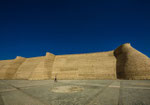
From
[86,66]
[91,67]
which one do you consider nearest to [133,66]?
[91,67]

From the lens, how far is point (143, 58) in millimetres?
15680

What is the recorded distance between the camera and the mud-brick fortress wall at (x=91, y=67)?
51.2 ft

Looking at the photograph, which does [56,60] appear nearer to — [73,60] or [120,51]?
[73,60]

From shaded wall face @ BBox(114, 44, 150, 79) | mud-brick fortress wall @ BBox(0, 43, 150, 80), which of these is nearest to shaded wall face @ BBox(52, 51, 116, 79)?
mud-brick fortress wall @ BBox(0, 43, 150, 80)

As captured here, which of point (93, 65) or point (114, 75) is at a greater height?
point (93, 65)

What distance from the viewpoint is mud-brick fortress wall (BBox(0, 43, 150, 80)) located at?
15.6 metres

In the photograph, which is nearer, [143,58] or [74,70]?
[143,58]

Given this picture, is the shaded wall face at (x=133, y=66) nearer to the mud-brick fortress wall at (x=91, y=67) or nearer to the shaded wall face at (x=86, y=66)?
the mud-brick fortress wall at (x=91, y=67)

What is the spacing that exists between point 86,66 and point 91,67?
1.40m

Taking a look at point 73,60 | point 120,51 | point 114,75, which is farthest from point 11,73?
point 120,51

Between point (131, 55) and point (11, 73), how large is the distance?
1426 inches

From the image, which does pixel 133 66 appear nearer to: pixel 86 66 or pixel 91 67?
pixel 91 67

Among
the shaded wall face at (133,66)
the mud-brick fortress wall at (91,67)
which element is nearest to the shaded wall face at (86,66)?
the mud-brick fortress wall at (91,67)

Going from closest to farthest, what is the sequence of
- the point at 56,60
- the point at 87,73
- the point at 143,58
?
the point at 143,58, the point at 87,73, the point at 56,60
